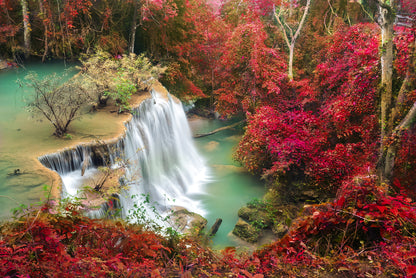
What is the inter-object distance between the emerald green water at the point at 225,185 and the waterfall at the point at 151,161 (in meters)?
0.42

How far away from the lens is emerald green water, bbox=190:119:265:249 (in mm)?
8180

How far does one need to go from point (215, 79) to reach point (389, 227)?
12.4 metres

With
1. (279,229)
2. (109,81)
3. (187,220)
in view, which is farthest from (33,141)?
(279,229)

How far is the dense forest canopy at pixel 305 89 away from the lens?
282cm

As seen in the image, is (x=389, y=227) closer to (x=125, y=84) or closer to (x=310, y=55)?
(x=125, y=84)

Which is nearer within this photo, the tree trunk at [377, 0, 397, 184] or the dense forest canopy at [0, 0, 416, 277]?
the dense forest canopy at [0, 0, 416, 277]

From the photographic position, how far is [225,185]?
33.5 feet

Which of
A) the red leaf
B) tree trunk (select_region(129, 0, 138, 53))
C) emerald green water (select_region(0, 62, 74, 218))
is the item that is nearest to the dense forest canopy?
the red leaf

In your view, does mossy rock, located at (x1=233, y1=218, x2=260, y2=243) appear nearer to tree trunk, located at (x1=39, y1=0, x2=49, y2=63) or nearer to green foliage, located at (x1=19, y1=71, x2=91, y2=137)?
green foliage, located at (x1=19, y1=71, x2=91, y2=137)

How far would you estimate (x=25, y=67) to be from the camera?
1193cm

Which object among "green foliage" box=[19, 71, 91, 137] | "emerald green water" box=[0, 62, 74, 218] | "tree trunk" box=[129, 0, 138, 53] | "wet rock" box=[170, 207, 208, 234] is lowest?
"wet rock" box=[170, 207, 208, 234]

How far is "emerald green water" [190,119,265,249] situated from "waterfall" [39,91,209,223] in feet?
1.36

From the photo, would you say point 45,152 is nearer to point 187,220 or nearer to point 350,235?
point 187,220

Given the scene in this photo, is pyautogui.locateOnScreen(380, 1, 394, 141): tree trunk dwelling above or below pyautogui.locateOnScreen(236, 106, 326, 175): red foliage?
above
